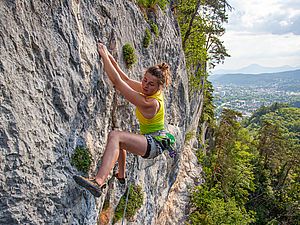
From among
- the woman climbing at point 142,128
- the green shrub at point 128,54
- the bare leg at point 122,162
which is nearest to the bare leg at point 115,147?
the woman climbing at point 142,128

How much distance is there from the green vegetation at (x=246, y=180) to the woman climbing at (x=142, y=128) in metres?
15.3

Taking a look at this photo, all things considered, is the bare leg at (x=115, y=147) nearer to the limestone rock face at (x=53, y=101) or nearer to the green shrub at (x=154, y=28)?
Result: the limestone rock face at (x=53, y=101)

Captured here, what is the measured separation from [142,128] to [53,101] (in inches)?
82.2

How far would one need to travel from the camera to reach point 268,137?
38500 mm

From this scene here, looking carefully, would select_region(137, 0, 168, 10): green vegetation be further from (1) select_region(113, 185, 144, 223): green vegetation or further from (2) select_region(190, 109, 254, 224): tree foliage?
(2) select_region(190, 109, 254, 224): tree foliage

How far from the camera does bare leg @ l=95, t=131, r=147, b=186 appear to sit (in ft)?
17.2

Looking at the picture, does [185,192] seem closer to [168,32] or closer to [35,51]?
[168,32]

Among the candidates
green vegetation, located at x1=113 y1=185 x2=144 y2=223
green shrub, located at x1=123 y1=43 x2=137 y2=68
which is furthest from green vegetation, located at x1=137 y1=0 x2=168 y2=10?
green vegetation, located at x1=113 y1=185 x2=144 y2=223

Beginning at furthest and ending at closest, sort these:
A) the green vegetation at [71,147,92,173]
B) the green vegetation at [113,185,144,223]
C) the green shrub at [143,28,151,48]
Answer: the green shrub at [143,28,151,48]
the green vegetation at [113,185,144,223]
the green vegetation at [71,147,92,173]

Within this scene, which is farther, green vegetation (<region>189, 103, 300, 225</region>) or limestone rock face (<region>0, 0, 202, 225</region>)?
green vegetation (<region>189, 103, 300, 225</region>)

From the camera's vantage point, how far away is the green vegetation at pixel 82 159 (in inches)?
225

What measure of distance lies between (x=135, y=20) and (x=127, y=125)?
11.7 feet

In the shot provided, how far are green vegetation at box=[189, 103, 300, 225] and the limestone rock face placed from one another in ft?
47.2

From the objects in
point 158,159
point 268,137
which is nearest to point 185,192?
point 158,159
